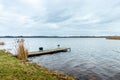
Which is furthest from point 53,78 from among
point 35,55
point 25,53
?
point 35,55

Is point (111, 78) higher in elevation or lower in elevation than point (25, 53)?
lower

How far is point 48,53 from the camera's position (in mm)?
33938

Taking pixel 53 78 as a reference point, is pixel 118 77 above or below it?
below

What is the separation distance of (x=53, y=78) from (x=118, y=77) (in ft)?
24.3

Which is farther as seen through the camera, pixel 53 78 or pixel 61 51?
pixel 61 51

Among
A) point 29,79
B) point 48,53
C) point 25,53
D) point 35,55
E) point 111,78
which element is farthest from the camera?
point 48,53

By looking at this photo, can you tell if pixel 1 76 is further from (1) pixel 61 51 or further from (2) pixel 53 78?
(1) pixel 61 51

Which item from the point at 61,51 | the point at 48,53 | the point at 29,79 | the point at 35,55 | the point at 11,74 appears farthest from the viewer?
the point at 61,51

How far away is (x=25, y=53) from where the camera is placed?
20719 millimetres

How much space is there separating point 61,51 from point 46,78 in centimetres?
2824

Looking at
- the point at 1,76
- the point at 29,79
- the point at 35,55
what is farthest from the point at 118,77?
the point at 35,55

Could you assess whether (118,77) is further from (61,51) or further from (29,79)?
(61,51)

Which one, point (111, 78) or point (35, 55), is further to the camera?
point (35, 55)

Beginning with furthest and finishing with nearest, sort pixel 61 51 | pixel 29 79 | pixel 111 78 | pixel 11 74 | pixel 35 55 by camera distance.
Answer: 1. pixel 61 51
2. pixel 35 55
3. pixel 111 78
4. pixel 11 74
5. pixel 29 79
